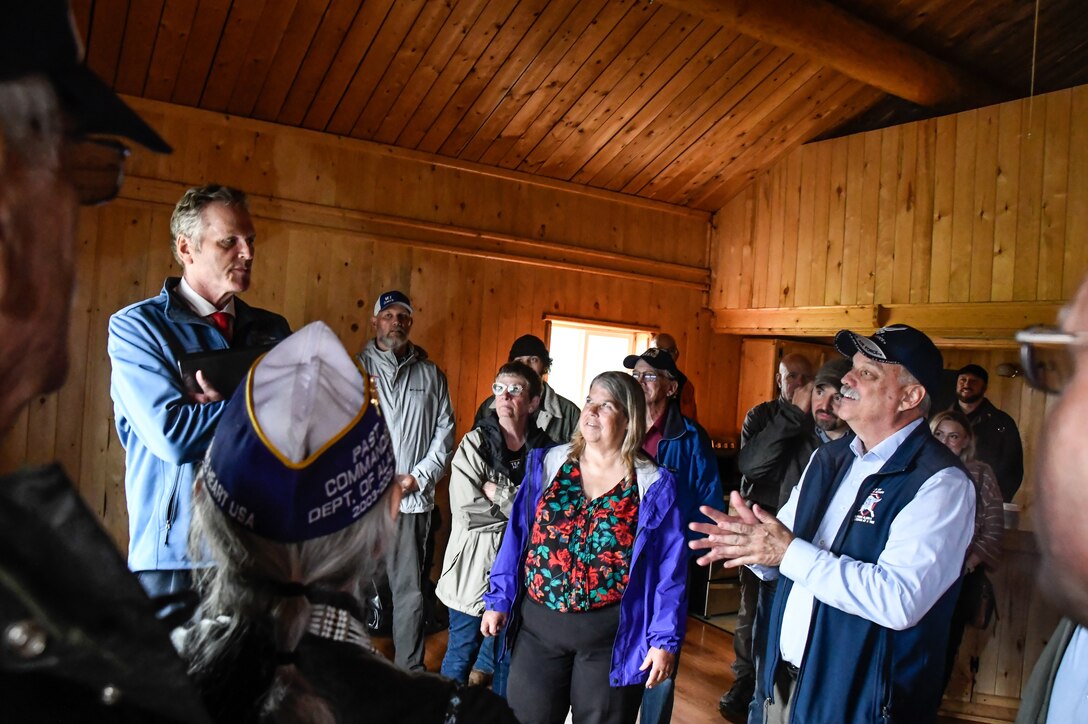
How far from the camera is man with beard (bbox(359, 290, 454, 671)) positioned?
404 centimetres

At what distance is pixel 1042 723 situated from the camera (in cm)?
162

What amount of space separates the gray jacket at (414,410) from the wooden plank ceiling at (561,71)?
5.58ft

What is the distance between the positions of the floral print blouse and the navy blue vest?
2.21 feet

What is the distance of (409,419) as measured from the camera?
430 centimetres

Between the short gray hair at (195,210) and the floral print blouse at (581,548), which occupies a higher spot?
the short gray hair at (195,210)

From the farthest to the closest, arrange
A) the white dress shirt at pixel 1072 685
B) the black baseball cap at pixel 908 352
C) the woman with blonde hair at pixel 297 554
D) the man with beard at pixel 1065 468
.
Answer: the black baseball cap at pixel 908 352 < the white dress shirt at pixel 1072 685 < the woman with blonde hair at pixel 297 554 < the man with beard at pixel 1065 468

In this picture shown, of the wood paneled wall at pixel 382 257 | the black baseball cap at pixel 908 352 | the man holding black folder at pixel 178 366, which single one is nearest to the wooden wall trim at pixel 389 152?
the wood paneled wall at pixel 382 257

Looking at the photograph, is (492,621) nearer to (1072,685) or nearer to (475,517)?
(475,517)

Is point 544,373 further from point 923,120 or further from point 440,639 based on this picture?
point 923,120

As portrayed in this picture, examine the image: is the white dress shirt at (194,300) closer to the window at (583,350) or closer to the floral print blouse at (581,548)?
the floral print blouse at (581,548)

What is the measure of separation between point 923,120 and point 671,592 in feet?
15.0

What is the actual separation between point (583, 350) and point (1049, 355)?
554cm

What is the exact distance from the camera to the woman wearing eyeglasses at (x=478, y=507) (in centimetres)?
337

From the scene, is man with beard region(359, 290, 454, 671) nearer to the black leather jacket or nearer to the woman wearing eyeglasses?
the woman wearing eyeglasses
